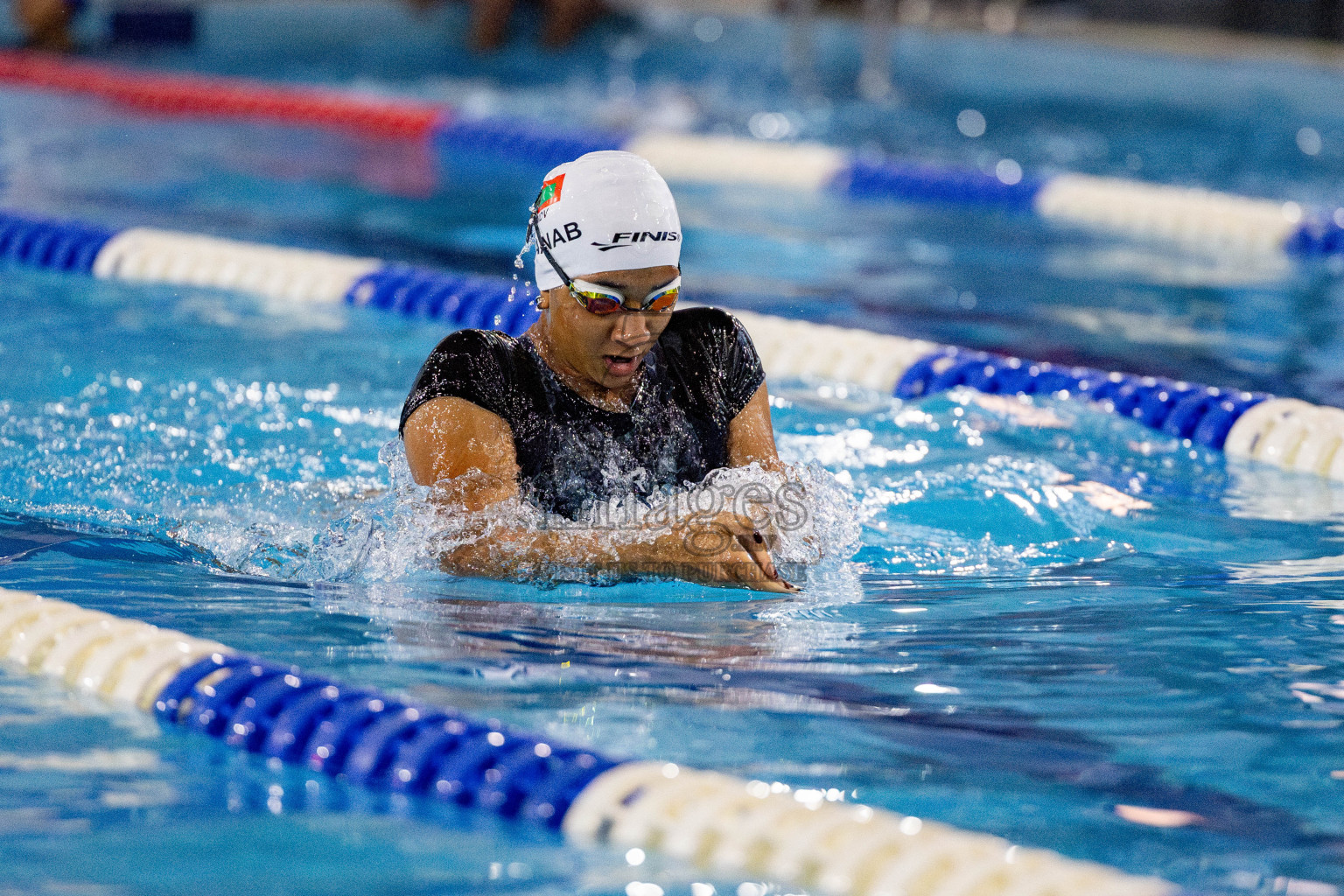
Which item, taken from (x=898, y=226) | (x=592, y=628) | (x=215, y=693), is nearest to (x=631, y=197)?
(x=592, y=628)

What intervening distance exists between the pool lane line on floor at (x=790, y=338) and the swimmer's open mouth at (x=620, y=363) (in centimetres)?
73

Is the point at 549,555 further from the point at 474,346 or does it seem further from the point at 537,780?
the point at 537,780

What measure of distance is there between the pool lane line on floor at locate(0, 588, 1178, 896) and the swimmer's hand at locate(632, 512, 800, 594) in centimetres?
63

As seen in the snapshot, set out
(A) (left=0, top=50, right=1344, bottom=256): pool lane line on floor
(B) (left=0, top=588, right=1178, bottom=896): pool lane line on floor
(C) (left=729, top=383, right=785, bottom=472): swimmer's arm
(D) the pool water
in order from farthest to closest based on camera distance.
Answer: (A) (left=0, top=50, right=1344, bottom=256): pool lane line on floor < (C) (left=729, top=383, right=785, bottom=472): swimmer's arm < (D) the pool water < (B) (left=0, top=588, right=1178, bottom=896): pool lane line on floor

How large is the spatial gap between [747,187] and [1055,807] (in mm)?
6176

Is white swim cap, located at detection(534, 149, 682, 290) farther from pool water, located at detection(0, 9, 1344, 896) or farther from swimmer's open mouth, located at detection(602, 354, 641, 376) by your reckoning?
pool water, located at detection(0, 9, 1344, 896)

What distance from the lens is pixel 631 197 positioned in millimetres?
2809

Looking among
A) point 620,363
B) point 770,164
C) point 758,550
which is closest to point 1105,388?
point 758,550

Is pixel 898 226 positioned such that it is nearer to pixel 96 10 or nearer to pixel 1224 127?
pixel 1224 127

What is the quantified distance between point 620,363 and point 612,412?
0.17m

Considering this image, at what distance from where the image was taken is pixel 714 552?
2836 mm

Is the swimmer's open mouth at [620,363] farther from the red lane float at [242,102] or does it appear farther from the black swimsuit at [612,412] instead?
the red lane float at [242,102]

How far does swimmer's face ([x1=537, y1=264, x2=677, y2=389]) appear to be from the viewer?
2758mm

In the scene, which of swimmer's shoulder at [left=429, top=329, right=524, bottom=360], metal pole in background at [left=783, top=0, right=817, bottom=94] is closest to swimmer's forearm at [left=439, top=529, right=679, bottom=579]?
swimmer's shoulder at [left=429, top=329, right=524, bottom=360]
